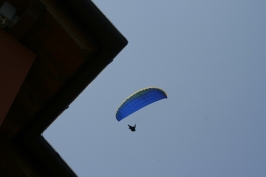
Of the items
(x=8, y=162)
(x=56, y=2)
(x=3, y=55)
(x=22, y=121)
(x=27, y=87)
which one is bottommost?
(x=8, y=162)

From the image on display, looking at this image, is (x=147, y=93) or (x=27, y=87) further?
(x=147, y=93)

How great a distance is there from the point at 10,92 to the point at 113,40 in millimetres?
1936

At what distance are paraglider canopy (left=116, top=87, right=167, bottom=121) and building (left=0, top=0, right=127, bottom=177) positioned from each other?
4878mm

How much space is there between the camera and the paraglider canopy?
11.4 metres

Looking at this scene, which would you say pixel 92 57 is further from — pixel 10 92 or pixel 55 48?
pixel 10 92

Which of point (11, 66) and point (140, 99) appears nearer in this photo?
point (11, 66)

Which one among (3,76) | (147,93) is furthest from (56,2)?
(147,93)

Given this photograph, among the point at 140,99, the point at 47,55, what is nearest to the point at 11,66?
the point at 47,55

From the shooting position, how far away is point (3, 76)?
554 centimetres

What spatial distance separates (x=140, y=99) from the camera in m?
11.5

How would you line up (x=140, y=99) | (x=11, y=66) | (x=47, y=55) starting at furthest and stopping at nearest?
(x=140, y=99) < (x=47, y=55) < (x=11, y=66)

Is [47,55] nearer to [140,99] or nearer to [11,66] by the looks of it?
[11,66]

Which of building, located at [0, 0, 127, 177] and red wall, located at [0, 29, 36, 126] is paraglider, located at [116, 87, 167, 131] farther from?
red wall, located at [0, 29, 36, 126]

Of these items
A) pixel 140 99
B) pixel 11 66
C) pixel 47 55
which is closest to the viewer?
pixel 11 66
